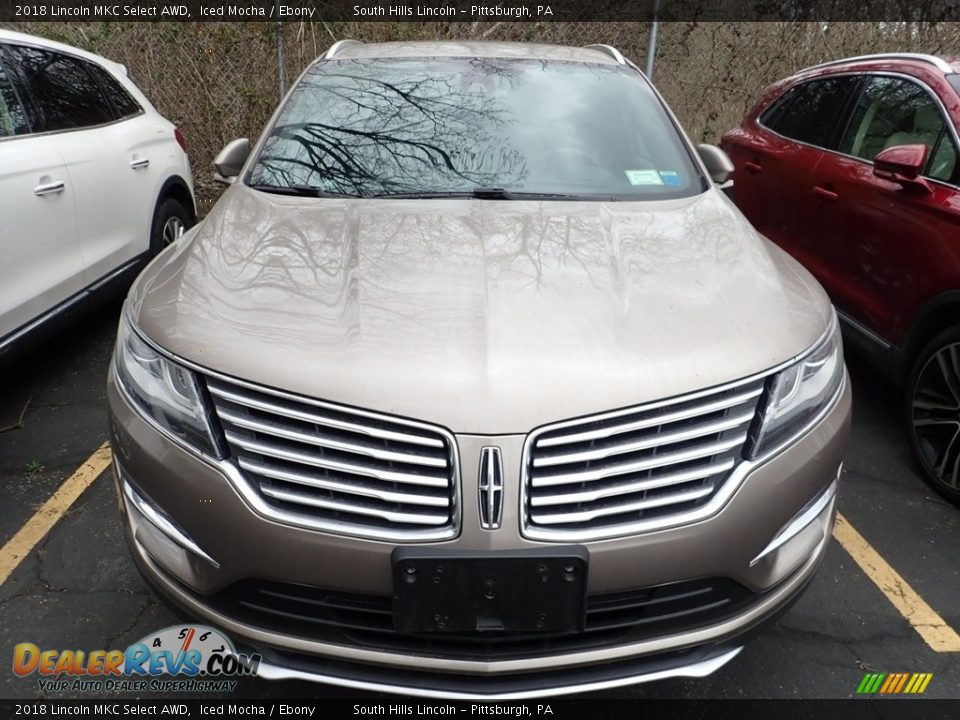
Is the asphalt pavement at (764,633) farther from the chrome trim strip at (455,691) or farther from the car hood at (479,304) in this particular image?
the car hood at (479,304)

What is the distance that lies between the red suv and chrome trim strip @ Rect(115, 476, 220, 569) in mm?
2825

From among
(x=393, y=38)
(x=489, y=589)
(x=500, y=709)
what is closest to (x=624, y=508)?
(x=489, y=589)

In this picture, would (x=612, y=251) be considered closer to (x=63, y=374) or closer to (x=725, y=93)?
(x=63, y=374)

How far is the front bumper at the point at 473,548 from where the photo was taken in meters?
1.50

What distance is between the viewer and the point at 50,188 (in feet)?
11.0

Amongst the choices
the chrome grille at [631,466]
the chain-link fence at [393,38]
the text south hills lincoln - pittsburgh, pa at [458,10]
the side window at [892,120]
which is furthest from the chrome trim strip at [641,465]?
the text south hills lincoln - pittsburgh, pa at [458,10]

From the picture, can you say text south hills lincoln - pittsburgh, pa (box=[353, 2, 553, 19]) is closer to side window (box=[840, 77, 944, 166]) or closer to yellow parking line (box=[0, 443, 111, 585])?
side window (box=[840, 77, 944, 166])

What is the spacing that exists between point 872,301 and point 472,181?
208 cm

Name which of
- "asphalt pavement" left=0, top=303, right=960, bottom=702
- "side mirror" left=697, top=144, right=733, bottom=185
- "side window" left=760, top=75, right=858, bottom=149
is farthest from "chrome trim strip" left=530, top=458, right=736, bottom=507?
"side window" left=760, top=75, right=858, bottom=149

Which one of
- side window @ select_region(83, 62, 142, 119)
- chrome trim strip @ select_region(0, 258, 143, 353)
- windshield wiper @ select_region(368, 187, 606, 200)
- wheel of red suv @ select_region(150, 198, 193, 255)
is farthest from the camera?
wheel of red suv @ select_region(150, 198, 193, 255)

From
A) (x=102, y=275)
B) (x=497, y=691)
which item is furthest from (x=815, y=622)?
(x=102, y=275)

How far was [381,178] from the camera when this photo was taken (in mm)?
2531

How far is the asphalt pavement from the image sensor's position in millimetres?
2137

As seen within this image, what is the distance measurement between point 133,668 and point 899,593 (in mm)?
2489
